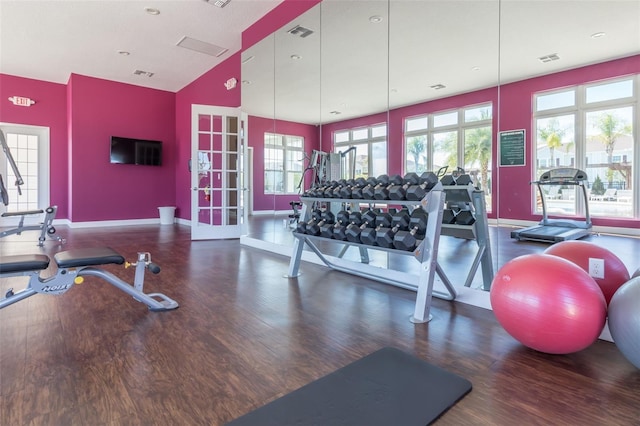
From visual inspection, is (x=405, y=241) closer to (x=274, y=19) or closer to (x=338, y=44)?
(x=338, y=44)

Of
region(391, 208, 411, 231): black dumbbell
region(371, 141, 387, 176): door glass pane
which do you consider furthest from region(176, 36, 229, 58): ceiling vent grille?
region(391, 208, 411, 231): black dumbbell

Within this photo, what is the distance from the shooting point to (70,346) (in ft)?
5.90

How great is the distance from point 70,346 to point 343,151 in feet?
9.77

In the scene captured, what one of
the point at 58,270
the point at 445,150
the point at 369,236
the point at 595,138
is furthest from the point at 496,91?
the point at 58,270

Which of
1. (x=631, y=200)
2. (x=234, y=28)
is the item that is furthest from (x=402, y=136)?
(x=234, y=28)

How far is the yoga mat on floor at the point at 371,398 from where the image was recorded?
123 centimetres

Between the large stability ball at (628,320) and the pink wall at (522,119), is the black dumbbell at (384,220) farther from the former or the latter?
the large stability ball at (628,320)

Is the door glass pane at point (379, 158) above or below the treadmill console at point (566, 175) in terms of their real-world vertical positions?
above

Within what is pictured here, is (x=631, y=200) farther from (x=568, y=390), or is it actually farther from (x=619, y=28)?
(x=568, y=390)

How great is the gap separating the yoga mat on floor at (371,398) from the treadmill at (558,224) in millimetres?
1671

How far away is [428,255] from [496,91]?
150 cm

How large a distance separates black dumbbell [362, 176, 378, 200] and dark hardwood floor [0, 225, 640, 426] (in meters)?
0.77

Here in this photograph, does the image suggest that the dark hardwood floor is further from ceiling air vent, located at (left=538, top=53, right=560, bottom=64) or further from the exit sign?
the exit sign

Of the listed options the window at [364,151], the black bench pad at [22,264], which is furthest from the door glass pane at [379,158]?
the black bench pad at [22,264]
